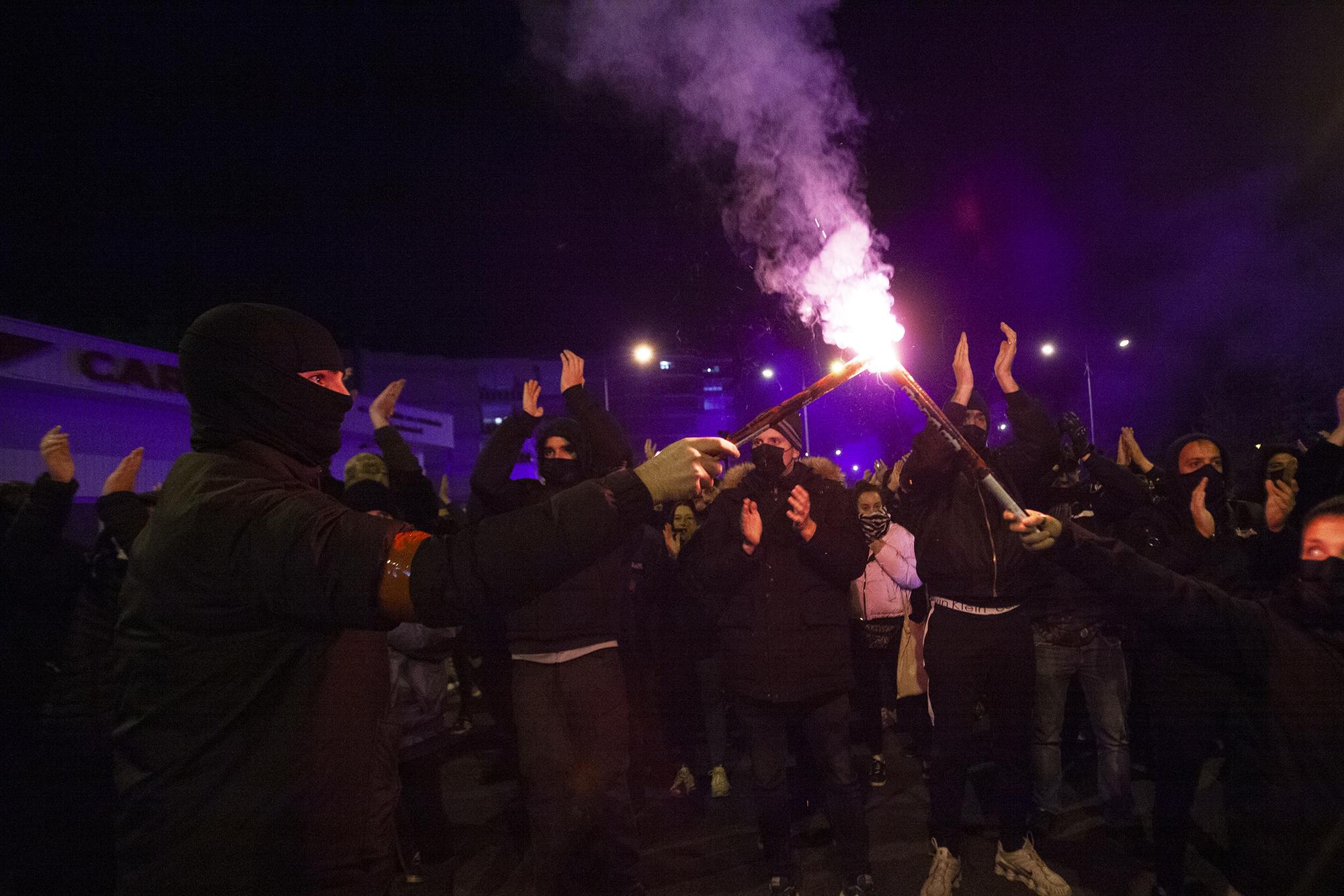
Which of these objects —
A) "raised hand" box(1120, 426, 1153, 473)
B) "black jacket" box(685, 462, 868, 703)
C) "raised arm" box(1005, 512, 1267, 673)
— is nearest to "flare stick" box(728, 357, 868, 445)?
"raised arm" box(1005, 512, 1267, 673)

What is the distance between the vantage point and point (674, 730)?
7332 millimetres

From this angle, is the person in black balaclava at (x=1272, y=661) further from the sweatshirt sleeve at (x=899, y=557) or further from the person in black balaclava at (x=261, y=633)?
the sweatshirt sleeve at (x=899, y=557)

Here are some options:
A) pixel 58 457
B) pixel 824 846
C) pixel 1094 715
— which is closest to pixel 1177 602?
pixel 1094 715

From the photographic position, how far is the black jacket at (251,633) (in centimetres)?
187

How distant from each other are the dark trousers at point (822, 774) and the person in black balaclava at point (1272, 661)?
1856mm

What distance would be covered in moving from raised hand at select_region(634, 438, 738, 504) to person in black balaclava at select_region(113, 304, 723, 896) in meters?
0.09

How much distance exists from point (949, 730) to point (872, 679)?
2306 mm

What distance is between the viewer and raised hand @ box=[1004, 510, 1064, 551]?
3.05 metres

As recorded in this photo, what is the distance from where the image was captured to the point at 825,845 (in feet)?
17.2

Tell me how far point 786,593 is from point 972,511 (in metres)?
1.35

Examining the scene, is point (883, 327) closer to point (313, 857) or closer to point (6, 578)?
point (313, 857)

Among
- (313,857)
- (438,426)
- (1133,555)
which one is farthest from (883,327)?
(438,426)

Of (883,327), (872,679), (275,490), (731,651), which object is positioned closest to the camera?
(275,490)

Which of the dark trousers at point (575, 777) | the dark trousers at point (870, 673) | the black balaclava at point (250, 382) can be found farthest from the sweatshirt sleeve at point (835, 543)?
the black balaclava at point (250, 382)
